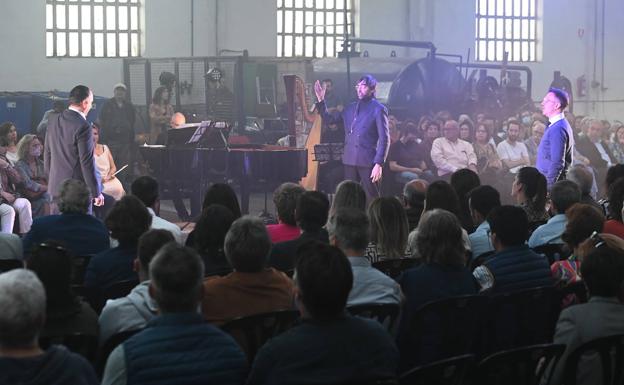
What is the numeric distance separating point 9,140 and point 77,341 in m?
7.82

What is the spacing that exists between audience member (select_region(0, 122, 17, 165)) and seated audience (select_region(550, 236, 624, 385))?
7992mm

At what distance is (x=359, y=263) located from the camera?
4.58 metres

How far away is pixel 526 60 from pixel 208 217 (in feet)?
70.6

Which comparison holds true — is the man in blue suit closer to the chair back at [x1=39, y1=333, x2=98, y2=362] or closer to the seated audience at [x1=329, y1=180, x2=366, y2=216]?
the seated audience at [x1=329, y1=180, x2=366, y2=216]

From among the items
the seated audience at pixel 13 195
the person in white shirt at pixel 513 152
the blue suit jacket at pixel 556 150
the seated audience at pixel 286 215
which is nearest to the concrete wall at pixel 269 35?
the person in white shirt at pixel 513 152

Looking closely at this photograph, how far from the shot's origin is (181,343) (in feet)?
10.5

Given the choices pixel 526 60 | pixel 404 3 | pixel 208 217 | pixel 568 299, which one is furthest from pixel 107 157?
pixel 526 60

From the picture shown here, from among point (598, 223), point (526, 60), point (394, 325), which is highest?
point (526, 60)

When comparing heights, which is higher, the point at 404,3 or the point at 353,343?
the point at 404,3

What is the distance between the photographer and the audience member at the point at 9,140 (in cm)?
1091

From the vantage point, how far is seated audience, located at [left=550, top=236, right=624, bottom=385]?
4098mm

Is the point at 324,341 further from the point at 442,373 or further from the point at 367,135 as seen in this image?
the point at 367,135

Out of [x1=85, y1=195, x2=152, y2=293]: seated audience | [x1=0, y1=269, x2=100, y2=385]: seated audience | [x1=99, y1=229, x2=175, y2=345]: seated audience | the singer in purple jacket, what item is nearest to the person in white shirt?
the singer in purple jacket

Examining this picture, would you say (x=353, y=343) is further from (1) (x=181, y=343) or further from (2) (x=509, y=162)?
(2) (x=509, y=162)
